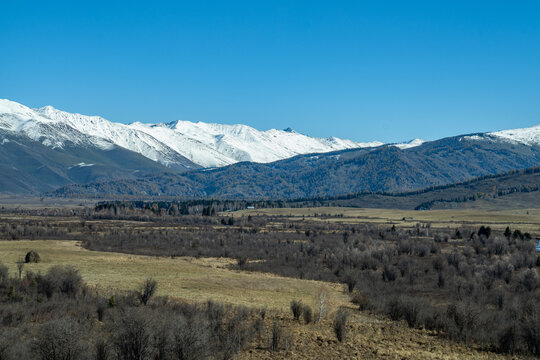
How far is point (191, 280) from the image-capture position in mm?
47500

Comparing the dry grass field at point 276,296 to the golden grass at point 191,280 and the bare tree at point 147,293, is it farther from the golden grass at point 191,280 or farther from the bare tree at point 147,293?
the bare tree at point 147,293

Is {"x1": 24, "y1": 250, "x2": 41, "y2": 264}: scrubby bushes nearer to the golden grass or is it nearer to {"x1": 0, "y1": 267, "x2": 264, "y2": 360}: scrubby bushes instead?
the golden grass

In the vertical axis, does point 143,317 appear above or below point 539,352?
above

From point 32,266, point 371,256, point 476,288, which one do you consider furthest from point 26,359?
point 371,256

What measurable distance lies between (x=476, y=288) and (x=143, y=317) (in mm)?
33518

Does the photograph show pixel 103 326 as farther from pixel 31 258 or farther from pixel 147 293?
pixel 31 258

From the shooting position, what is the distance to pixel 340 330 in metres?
27.5

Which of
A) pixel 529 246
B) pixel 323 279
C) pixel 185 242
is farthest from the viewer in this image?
pixel 185 242

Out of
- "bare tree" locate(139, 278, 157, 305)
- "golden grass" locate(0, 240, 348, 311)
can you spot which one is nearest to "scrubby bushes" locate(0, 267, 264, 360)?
"bare tree" locate(139, 278, 157, 305)

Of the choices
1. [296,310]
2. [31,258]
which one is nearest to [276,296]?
[296,310]

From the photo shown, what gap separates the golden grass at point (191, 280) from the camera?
39875mm

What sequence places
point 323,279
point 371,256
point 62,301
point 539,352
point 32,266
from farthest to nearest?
point 371,256 < point 323,279 < point 32,266 < point 62,301 < point 539,352

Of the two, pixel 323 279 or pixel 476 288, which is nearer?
pixel 476 288

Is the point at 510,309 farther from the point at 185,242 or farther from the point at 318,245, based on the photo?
the point at 185,242
